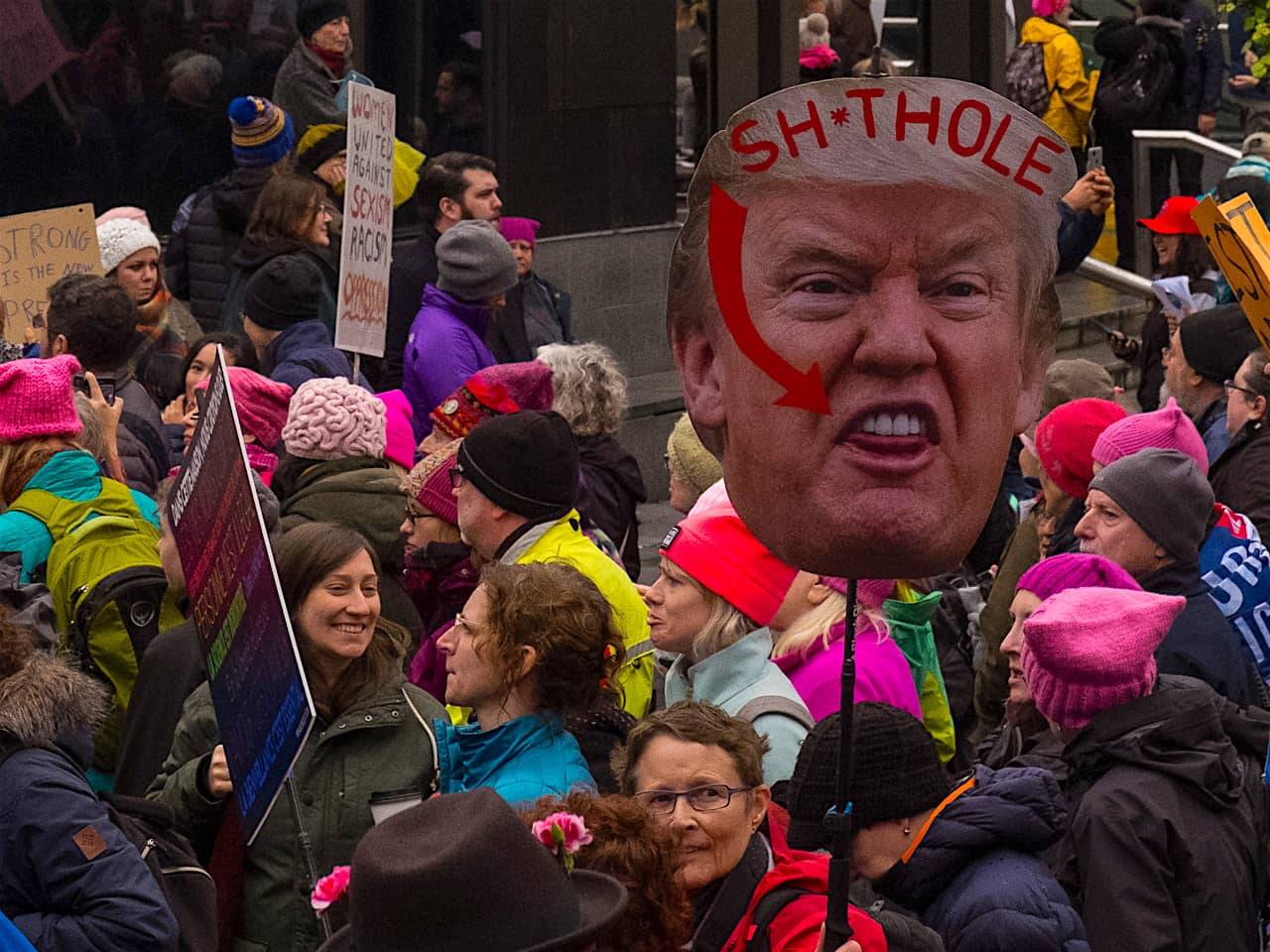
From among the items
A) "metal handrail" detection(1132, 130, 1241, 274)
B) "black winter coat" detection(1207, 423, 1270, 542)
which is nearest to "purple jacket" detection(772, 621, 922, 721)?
"black winter coat" detection(1207, 423, 1270, 542)

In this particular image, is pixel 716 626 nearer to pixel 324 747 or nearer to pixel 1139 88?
pixel 324 747

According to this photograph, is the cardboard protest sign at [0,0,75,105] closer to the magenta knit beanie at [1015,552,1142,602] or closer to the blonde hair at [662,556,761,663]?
the blonde hair at [662,556,761,663]

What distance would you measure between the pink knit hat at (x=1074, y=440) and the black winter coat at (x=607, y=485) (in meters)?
1.45

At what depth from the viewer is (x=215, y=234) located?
9234 mm

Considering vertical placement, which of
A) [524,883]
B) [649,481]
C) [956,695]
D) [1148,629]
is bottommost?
[649,481]

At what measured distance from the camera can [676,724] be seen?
3.79 metres

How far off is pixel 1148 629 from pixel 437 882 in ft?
7.44

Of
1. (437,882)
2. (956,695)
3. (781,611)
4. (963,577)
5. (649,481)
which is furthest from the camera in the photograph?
(649,481)

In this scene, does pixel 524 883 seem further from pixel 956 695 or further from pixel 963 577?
pixel 963 577

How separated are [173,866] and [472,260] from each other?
4.43 m

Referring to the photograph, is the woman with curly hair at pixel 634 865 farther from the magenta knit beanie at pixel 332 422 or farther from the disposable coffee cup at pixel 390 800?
the magenta knit beanie at pixel 332 422

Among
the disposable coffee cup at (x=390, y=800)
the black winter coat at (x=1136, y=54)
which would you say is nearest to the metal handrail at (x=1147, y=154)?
the black winter coat at (x=1136, y=54)

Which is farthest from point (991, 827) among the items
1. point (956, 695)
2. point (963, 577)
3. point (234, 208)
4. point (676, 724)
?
point (234, 208)

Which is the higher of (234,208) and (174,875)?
(234,208)
